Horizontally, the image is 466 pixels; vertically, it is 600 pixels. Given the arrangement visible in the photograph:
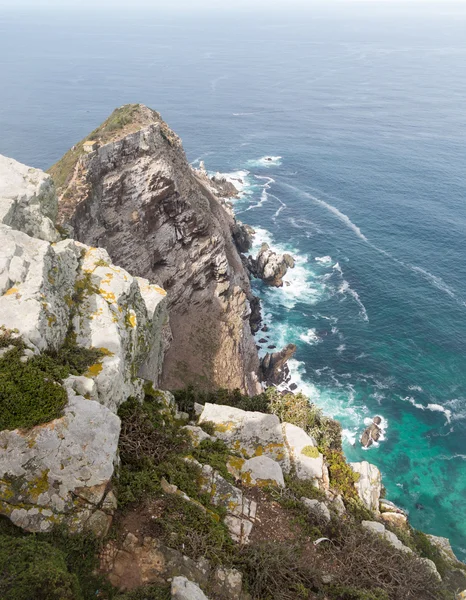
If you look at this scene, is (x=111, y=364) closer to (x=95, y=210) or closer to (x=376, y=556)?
(x=376, y=556)

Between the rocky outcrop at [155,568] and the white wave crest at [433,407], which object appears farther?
the white wave crest at [433,407]

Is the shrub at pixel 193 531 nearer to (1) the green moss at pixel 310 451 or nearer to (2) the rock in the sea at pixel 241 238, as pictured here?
(1) the green moss at pixel 310 451

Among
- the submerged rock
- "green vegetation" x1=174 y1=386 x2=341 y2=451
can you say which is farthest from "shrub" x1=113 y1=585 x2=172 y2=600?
the submerged rock

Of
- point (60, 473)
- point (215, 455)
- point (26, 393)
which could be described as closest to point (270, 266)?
point (215, 455)

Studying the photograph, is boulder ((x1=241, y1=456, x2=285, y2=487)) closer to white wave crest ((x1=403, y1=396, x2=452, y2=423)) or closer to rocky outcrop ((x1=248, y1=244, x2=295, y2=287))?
white wave crest ((x1=403, y1=396, x2=452, y2=423))

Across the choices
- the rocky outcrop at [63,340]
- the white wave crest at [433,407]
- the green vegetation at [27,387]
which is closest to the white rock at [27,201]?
the rocky outcrop at [63,340]

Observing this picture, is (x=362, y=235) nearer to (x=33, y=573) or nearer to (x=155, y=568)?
(x=155, y=568)
